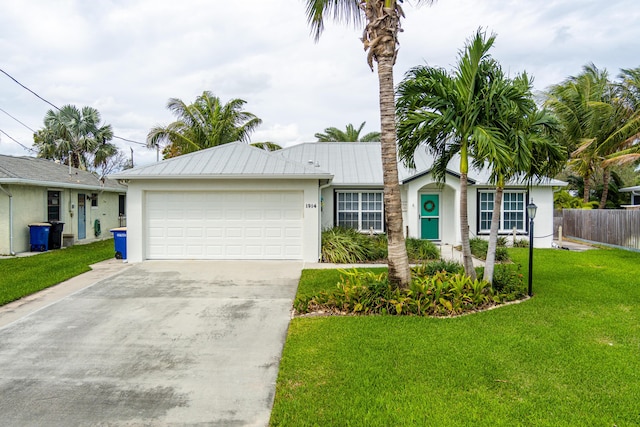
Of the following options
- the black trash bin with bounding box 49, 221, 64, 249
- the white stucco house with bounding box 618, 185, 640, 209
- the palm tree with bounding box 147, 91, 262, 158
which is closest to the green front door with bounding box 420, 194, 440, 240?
the palm tree with bounding box 147, 91, 262, 158

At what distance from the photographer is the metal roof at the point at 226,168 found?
10.9 meters

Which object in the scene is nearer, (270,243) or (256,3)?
(256,3)

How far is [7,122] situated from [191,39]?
14673 mm

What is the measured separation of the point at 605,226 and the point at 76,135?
106 ft

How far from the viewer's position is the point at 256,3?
9641mm

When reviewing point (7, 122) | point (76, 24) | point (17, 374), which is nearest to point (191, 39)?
point (76, 24)

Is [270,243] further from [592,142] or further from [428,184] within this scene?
[592,142]

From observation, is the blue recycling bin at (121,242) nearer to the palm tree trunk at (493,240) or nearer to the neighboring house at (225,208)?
the neighboring house at (225,208)

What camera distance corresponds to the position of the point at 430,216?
15.0 m

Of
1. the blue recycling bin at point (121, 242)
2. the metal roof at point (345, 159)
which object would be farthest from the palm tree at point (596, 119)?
the blue recycling bin at point (121, 242)

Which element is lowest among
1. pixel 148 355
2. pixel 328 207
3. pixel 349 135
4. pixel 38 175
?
pixel 148 355

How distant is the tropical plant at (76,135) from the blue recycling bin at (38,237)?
16.7m

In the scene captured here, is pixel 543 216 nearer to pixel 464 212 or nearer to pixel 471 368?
pixel 464 212

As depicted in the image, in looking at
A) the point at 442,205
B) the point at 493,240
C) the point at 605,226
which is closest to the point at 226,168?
the point at 493,240
